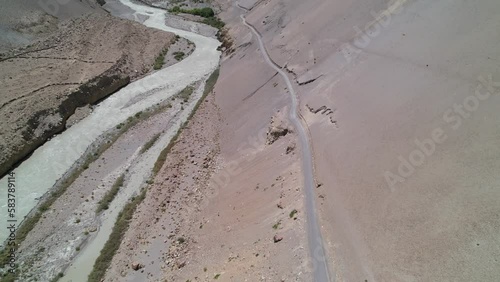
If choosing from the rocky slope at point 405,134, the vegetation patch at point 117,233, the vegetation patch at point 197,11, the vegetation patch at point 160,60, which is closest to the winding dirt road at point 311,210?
the rocky slope at point 405,134

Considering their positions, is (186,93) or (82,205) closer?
(82,205)

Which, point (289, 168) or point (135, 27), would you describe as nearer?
point (289, 168)

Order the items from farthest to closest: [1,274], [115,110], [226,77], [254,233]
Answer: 1. [226,77]
2. [115,110]
3. [1,274]
4. [254,233]

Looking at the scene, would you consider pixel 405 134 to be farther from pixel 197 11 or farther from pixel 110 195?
pixel 197 11

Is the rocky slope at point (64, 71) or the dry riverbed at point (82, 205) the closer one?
the dry riverbed at point (82, 205)

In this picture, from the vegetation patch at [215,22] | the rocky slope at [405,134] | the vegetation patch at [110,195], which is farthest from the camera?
the vegetation patch at [215,22]

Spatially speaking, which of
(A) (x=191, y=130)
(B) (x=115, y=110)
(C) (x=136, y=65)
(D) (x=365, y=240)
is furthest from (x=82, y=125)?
(D) (x=365, y=240)

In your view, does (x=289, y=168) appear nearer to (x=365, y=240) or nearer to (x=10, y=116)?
(x=365, y=240)

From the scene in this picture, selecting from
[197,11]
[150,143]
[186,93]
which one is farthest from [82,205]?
[197,11]

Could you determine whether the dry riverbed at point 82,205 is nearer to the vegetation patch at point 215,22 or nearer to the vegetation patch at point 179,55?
the vegetation patch at point 179,55

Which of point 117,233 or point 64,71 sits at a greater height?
point 64,71

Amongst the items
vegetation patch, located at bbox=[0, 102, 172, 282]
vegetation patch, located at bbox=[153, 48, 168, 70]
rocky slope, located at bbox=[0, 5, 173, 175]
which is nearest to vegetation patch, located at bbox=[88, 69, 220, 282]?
Result: vegetation patch, located at bbox=[0, 102, 172, 282]
